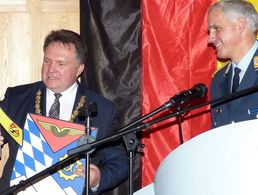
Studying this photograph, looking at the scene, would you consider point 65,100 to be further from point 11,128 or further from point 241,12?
point 241,12

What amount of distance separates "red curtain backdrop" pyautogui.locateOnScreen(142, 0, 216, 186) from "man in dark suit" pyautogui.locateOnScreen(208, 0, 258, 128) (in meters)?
0.29

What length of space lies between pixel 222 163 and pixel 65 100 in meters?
1.55

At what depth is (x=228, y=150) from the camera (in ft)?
4.19

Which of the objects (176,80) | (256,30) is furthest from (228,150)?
(176,80)

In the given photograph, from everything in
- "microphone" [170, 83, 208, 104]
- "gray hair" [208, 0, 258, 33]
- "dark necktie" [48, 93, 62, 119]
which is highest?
"gray hair" [208, 0, 258, 33]

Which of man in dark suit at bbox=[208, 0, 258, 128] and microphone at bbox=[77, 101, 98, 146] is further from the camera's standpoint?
man in dark suit at bbox=[208, 0, 258, 128]

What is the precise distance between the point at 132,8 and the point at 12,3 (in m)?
0.73

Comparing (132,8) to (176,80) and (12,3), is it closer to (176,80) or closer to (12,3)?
(176,80)

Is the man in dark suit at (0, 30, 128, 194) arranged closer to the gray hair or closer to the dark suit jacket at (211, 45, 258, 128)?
the dark suit jacket at (211, 45, 258, 128)

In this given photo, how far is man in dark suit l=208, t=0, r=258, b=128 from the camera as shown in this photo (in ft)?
8.40

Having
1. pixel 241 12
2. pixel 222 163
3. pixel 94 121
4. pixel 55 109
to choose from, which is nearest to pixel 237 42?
pixel 241 12

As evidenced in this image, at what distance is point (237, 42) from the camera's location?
2592 millimetres

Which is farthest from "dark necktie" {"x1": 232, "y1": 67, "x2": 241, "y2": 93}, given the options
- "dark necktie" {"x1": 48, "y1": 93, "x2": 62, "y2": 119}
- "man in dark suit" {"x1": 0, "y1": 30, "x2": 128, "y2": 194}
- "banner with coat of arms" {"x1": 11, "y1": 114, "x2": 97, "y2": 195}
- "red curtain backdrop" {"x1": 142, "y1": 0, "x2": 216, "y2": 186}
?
"dark necktie" {"x1": 48, "y1": 93, "x2": 62, "y2": 119}

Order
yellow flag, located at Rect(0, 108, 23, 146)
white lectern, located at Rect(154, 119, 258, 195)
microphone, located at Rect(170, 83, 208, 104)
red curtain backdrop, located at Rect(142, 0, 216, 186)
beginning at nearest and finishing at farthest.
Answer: white lectern, located at Rect(154, 119, 258, 195) < microphone, located at Rect(170, 83, 208, 104) < yellow flag, located at Rect(0, 108, 23, 146) < red curtain backdrop, located at Rect(142, 0, 216, 186)
